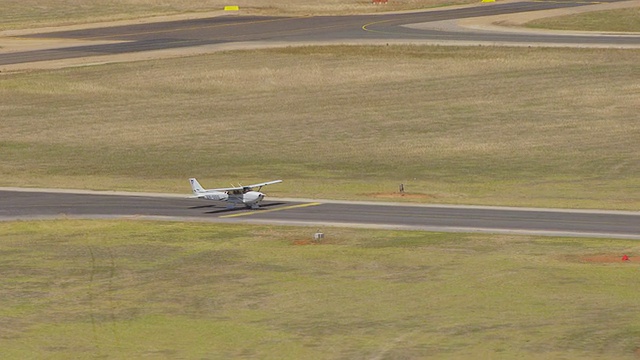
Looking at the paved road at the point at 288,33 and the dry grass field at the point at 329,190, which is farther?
the paved road at the point at 288,33

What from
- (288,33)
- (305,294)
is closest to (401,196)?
(305,294)

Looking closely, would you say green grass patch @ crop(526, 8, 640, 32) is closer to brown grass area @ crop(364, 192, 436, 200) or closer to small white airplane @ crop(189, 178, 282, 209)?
brown grass area @ crop(364, 192, 436, 200)

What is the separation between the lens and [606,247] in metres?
69.7

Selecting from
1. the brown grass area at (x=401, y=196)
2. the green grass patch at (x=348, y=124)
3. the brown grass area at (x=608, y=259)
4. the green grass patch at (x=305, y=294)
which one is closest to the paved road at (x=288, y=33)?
the green grass patch at (x=348, y=124)

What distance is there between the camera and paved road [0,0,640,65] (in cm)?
15450

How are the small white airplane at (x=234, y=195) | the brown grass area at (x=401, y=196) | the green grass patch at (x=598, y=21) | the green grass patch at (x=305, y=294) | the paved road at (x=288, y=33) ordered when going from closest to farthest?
the green grass patch at (x=305, y=294), the small white airplane at (x=234, y=195), the brown grass area at (x=401, y=196), the paved road at (x=288, y=33), the green grass patch at (x=598, y=21)

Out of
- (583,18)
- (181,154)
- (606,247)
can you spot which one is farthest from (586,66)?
(606,247)

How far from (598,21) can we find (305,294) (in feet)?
397

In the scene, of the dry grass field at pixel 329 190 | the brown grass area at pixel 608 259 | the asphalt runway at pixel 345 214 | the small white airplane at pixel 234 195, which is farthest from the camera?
the small white airplane at pixel 234 195

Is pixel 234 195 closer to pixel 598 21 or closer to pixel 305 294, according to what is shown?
pixel 305 294

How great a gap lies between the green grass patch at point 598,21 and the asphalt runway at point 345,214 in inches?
3496

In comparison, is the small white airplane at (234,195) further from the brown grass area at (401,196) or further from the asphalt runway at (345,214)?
the brown grass area at (401,196)

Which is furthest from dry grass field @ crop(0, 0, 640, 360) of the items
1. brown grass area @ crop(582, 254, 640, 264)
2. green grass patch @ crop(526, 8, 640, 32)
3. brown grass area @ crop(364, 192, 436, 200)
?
green grass patch @ crop(526, 8, 640, 32)

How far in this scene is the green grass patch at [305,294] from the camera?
50.1m
